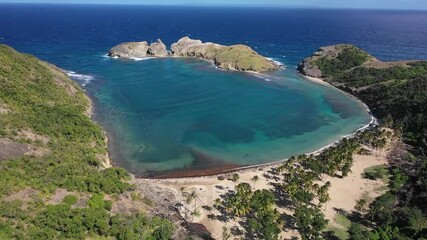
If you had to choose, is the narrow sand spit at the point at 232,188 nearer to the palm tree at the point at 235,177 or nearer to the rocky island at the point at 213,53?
the palm tree at the point at 235,177

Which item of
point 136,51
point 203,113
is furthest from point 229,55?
point 203,113

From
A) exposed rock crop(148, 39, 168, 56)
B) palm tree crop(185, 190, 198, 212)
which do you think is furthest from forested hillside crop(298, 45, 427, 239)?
exposed rock crop(148, 39, 168, 56)

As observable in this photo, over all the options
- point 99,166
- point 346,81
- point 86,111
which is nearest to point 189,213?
point 99,166

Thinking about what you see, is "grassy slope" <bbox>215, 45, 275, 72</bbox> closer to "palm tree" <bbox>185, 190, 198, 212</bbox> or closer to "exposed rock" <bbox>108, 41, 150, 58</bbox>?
"exposed rock" <bbox>108, 41, 150, 58</bbox>

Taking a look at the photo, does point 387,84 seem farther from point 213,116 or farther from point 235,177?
point 235,177

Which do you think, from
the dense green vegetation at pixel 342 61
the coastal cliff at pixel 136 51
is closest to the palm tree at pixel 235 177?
the dense green vegetation at pixel 342 61

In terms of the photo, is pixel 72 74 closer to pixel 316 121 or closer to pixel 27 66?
pixel 27 66
